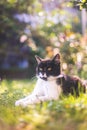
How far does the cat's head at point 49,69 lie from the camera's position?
7258 millimetres

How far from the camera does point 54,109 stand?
583 cm

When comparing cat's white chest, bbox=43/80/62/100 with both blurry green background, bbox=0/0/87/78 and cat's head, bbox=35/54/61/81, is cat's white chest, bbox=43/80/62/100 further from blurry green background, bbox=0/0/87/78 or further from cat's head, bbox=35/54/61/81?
blurry green background, bbox=0/0/87/78

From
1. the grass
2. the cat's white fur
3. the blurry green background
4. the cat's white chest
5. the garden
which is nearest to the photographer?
the grass

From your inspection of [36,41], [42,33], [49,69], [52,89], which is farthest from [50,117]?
[36,41]

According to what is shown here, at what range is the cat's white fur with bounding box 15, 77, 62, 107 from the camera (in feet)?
23.2

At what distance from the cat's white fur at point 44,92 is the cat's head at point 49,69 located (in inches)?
2.5

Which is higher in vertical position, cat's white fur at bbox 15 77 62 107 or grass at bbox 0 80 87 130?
grass at bbox 0 80 87 130

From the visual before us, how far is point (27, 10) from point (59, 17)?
97 centimetres

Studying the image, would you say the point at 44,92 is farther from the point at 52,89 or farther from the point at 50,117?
the point at 50,117

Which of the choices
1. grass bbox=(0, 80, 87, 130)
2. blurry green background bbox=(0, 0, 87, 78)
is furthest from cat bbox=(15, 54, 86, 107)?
→ blurry green background bbox=(0, 0, 87, 78)

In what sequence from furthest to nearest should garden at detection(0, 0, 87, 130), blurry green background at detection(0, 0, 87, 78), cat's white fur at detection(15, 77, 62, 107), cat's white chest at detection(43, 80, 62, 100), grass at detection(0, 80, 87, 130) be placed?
blurry green background at detection(0, 0, 87, 78) → garden at detection(0, 0, 87, 130) → cat's white chest at detection(43, 80, 62, 100) → cat's white fur at detection(15, 77, 62, 107) → grass at detection(0, 80, 87, 130)

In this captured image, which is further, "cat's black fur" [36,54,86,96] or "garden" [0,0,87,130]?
"garden" [0,0,87,130]

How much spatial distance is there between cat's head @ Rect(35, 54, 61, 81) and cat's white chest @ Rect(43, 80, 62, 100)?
75 millimetres

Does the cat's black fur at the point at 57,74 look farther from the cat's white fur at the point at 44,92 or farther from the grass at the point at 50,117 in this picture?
the grass at the point at 50,117
